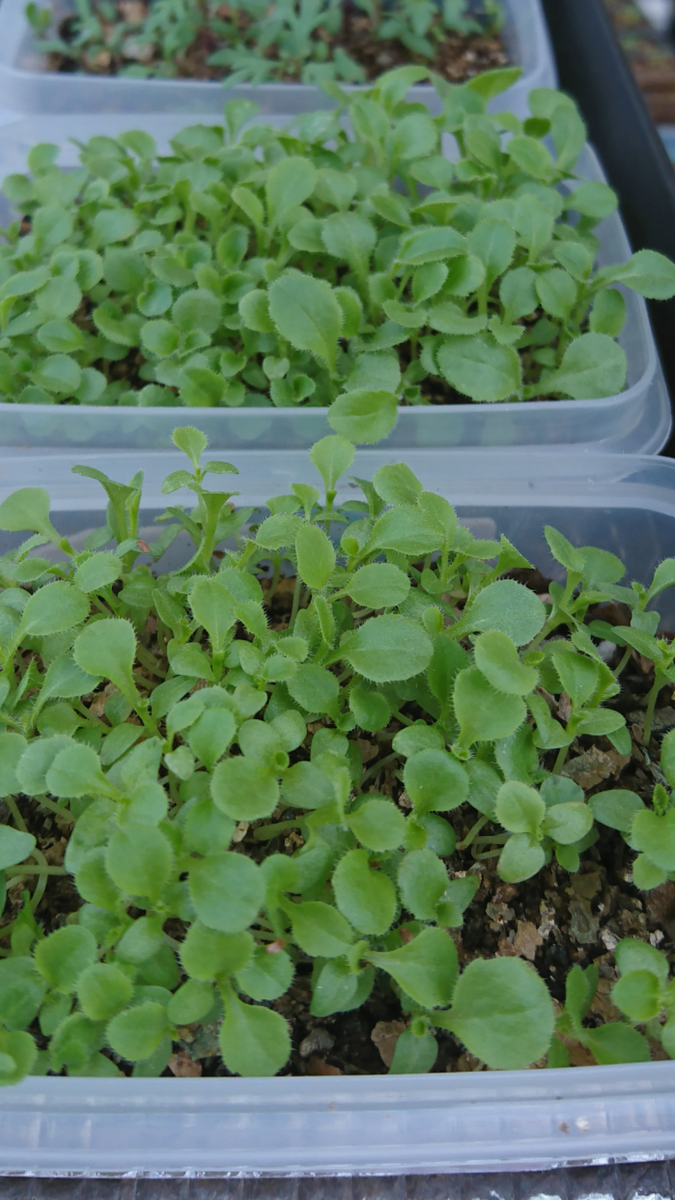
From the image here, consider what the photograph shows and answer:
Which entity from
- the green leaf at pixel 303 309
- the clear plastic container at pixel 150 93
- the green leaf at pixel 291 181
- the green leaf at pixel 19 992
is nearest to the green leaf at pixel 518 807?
the green leaf at pixel 19 992

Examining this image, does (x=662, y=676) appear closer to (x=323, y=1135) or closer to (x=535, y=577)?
(x=535, y=577)

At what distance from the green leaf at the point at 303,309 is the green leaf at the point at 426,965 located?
53cm

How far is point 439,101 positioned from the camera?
120cm

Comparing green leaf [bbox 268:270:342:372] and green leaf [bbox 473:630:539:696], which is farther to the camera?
green leaf [bbox 268:270:342:372]

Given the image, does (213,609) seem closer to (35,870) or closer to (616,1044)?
(35,870)

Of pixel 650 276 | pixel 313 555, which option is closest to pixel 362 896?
pixel 313 555

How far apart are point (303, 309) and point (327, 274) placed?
19cm

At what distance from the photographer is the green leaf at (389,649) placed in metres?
0.60

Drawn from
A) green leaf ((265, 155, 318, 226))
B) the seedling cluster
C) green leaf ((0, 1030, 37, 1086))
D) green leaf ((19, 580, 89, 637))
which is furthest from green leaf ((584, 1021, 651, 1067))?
green leaf ((265, 155, 318, 226))

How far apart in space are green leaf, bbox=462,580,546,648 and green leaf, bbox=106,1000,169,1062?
33 centimetres

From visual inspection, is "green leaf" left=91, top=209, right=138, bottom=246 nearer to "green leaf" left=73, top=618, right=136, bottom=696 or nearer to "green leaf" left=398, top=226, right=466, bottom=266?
"green leaf" left=398, top=226, right=466, bottom=266

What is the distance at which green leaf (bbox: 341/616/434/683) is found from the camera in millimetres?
596

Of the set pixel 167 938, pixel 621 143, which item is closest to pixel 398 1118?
pixel 167 938

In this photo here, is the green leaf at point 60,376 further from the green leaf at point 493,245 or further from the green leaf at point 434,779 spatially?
the green leaf at point 434,779
